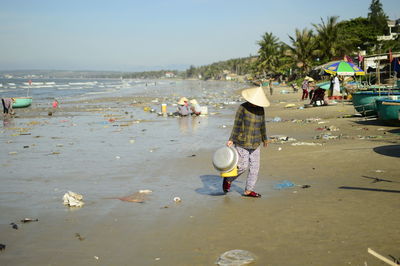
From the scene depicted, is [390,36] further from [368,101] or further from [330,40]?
[368,101]

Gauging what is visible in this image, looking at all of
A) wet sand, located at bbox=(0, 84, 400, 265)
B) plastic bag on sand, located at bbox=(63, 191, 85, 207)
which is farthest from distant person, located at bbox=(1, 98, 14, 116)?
plastic bag on sand, located at bbox=(63, 191, 85, 207)

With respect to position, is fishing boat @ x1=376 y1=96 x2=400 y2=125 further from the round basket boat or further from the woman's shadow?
the round basket boat

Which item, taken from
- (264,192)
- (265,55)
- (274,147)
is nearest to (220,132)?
A: (274,147)

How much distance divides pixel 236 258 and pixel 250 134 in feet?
7.80

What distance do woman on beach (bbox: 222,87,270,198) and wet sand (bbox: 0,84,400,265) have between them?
0.40m

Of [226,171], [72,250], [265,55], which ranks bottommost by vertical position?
[72,250]

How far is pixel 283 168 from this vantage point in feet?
25.5

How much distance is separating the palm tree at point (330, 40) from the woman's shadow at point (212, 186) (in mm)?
41017

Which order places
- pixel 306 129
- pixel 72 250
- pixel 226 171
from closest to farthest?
pixel 72 250, pixel 226 171, pixel 306 129

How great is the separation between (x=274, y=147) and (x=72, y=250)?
21.6 feet

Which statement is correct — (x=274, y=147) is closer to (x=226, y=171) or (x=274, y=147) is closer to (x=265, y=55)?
(x=226, y=171)

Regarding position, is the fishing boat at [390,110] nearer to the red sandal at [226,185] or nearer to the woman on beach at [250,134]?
the woman on beach at [250,134]

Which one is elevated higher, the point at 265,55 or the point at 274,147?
the point at 265,55

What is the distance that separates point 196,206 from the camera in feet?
18.6
